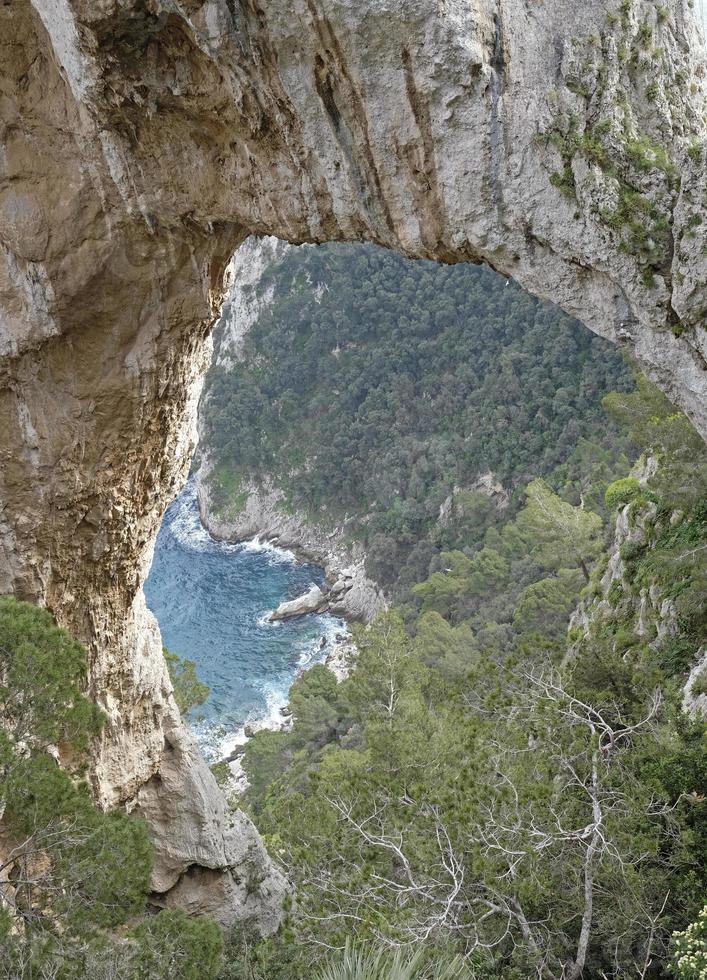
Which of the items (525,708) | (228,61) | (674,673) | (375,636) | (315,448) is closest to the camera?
(228,61)

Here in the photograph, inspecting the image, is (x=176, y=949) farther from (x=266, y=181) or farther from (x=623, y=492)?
(x=623, y=492)

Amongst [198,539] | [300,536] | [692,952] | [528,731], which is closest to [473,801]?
[528,731]

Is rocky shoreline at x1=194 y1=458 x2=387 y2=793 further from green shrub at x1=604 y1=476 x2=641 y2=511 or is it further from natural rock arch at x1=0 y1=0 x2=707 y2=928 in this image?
natural rock arch at x1=0 y1=0 x2=707 y2=928

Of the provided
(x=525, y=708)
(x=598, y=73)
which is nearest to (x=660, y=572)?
(x=525, y=708)

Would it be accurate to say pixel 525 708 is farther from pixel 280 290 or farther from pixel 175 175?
pixel 280 290

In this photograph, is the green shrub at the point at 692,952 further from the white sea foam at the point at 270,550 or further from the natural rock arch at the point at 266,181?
the white sea foam at the point at 270,550

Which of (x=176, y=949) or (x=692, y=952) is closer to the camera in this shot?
(x=692, y=952)
